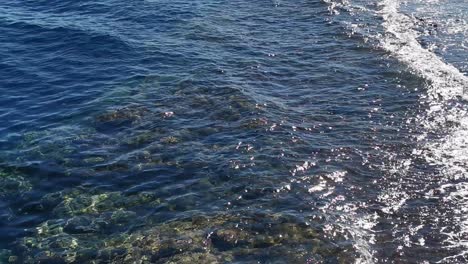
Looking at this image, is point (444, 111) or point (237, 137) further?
point (444, 111)

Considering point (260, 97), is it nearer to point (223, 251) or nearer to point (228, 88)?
point (228, 88)

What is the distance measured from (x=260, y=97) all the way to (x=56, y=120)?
11480mm

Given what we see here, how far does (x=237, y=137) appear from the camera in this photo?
26.5m

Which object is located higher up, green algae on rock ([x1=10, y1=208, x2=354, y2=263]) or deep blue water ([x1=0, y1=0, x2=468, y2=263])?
deep blue water ([x1=0, y1=0, x2=468, y2=263])

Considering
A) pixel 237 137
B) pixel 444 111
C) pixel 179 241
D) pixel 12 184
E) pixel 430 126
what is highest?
pixel 444 111

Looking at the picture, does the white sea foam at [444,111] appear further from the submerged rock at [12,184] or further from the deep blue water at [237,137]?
the submerged rock at [12,184]

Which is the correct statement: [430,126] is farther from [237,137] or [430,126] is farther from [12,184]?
[12,184]

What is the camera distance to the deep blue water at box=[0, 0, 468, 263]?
2012 centimetres

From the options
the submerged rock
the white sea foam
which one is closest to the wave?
the white sea foam

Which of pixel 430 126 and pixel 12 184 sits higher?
pixel 430 126

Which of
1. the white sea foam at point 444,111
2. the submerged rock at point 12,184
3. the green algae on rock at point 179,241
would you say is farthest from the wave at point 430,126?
the submerged rock at point 12,184

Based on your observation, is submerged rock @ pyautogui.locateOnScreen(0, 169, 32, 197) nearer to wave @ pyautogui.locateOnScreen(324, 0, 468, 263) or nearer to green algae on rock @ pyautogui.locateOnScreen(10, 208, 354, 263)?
green algae on rock @ pyautogui.locateOnScreen(10, 208, 354, 263)

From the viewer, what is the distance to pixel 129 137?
1062 inches

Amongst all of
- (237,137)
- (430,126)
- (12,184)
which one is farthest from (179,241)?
(430,126)
